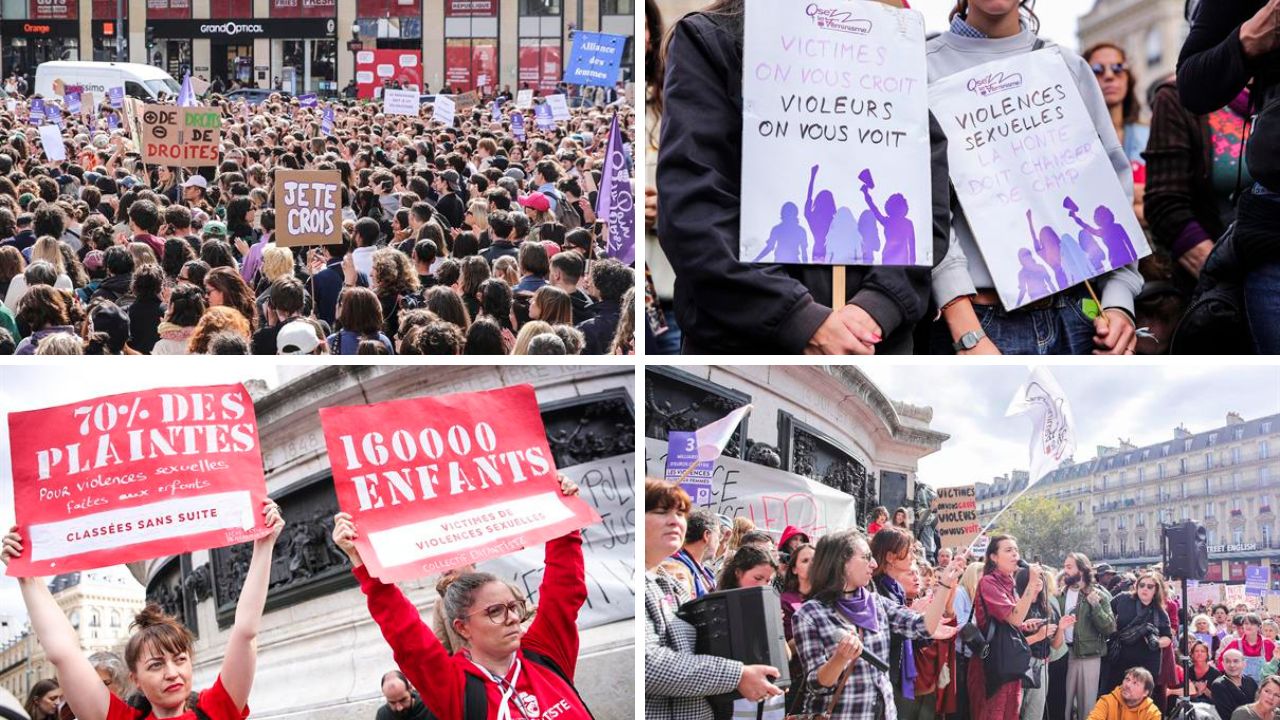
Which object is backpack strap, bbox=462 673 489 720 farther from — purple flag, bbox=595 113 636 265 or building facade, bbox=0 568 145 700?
purple flag, bbox=595 113 636 265

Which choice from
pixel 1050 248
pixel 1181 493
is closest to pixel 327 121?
pixel 1050 248

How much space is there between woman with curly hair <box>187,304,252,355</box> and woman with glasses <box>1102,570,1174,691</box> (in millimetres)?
2767

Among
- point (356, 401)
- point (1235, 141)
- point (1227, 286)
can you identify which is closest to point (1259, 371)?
point (1227, 286)

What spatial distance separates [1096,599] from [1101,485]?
33cm

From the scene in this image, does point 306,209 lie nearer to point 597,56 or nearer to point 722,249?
point 597,56

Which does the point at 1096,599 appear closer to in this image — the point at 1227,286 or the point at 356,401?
the point at 1227,286

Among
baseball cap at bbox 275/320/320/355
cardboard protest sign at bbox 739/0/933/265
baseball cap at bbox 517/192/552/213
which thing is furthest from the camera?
baseball cap at bbox 517/192/552/213

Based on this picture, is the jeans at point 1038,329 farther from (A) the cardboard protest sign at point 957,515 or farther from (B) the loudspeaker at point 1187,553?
(B) the loudspeaker at point 1187,553

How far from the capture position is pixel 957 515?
14.1 feet

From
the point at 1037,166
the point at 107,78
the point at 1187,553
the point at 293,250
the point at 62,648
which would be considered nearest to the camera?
the point at 62,648

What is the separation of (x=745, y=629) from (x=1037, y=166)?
153 cm

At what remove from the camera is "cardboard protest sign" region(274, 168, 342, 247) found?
4.93 m

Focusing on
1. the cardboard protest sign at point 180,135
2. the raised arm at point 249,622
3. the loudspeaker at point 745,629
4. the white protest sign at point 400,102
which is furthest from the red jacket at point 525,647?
the cardboard protest sign at point 180,135

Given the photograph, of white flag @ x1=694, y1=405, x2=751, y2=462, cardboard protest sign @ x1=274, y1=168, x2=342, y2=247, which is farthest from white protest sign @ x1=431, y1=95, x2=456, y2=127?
white flag @ x1=694, y1=405, x2=751, y2=462
